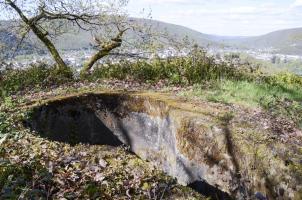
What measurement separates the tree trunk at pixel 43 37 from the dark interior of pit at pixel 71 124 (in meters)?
4.33

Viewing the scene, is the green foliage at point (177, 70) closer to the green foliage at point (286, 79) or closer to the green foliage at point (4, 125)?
the green foliage at point (286, 79)

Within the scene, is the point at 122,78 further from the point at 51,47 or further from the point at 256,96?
the point at 256,96

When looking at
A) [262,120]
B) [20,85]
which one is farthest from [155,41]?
[262,120]

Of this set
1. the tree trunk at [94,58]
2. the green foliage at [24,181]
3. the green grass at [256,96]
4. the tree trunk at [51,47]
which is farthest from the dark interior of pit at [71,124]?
the tree trunk at [94,58]

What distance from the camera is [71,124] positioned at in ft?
35.7

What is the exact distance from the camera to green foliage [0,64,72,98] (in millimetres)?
13312

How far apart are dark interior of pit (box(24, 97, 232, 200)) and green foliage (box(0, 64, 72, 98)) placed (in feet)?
9.15

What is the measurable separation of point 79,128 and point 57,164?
5552 millimetres

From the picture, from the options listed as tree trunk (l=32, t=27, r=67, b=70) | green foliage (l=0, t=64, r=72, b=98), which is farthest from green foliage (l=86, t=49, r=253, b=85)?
tree trunk (l=32, t=27, r=67, b=70)

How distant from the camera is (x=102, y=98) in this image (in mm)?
11125

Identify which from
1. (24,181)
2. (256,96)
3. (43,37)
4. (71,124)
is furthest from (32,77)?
(24,181)

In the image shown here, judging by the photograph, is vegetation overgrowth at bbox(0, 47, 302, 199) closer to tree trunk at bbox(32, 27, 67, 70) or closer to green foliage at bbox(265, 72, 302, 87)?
green foliage at bbox(265, 72, 302, 87)

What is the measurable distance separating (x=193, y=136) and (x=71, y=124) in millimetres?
3619

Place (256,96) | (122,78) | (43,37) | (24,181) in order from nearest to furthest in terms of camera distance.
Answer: (24,181) < (256,96) < (122,78) < (43,37)
